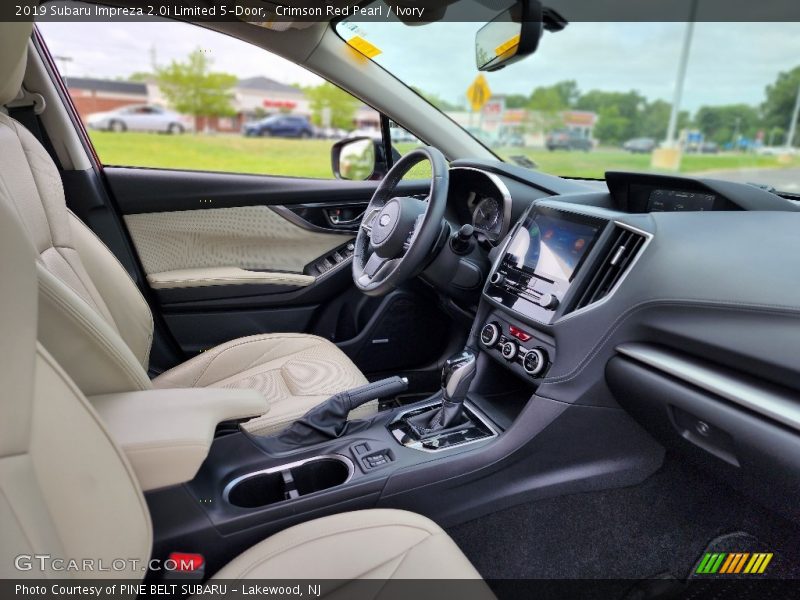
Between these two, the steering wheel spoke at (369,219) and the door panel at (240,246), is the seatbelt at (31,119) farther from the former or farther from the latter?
the steering wheel spoke at (369,219)

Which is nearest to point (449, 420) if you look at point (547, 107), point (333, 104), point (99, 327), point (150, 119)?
point (99, 327)

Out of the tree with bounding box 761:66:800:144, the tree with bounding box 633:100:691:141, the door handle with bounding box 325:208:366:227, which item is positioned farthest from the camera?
the tree with bounding box 633:100:691:141

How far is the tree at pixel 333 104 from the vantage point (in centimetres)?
207

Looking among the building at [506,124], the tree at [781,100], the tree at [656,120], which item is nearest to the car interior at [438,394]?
the building at [506,124]

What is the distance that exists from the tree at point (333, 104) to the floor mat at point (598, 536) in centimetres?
157

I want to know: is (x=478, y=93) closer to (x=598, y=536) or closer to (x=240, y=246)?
(x=240, y=246)

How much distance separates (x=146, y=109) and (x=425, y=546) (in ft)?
14.8

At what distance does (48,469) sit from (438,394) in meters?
0.99

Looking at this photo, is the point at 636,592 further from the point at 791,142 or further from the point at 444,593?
the point at 791,142

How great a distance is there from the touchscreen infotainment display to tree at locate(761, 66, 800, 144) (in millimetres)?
762

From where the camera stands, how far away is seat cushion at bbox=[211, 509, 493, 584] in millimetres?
852

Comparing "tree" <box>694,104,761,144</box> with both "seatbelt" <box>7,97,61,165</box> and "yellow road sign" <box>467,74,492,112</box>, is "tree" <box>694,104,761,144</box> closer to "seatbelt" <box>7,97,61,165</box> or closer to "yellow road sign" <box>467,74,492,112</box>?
"yellow road sign" <box>467,74,492,112</box>

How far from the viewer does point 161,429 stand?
2.89ft

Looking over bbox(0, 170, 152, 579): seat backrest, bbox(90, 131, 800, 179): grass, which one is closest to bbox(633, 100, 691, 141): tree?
bbox(90, 131, 800, 179): grass
